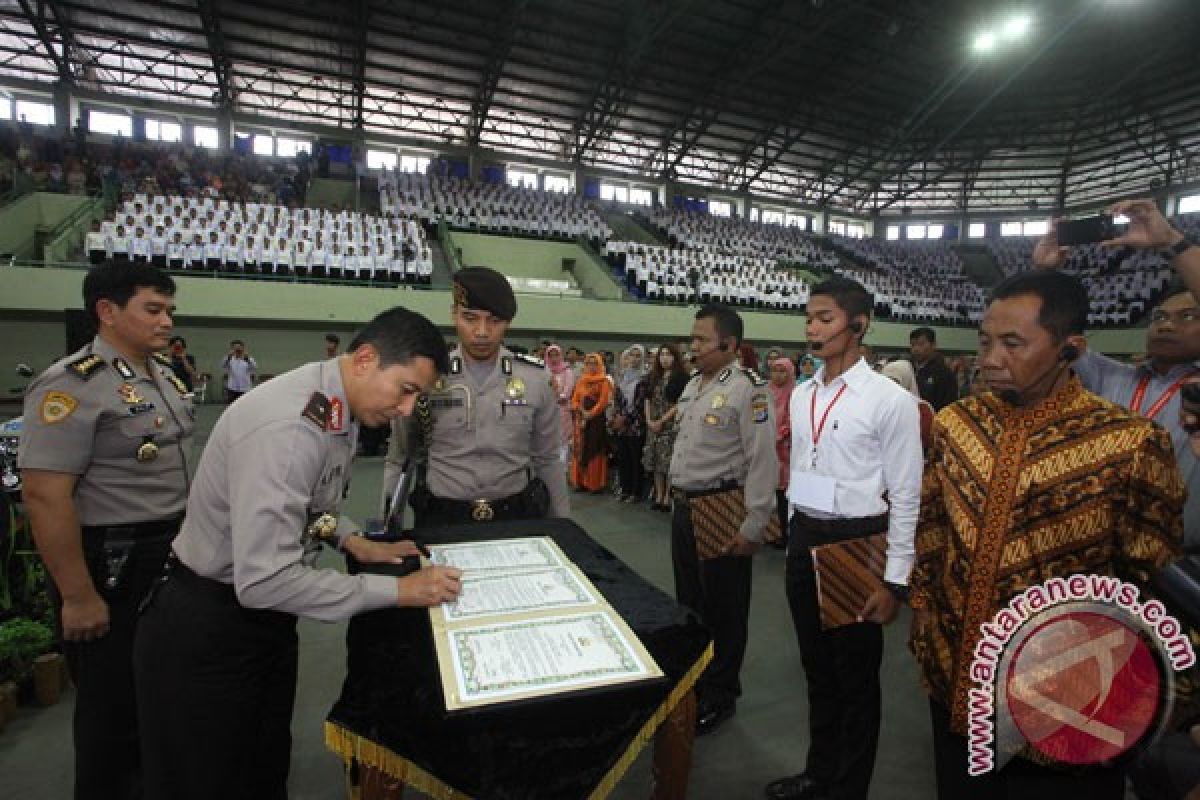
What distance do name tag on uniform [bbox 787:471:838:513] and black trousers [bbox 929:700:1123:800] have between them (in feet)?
2.23

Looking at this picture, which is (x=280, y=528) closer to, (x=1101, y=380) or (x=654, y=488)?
(x=1101, y=380)

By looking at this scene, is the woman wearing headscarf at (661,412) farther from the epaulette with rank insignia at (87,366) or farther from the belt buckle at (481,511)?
the epaulette with rank insignia at (87,366)

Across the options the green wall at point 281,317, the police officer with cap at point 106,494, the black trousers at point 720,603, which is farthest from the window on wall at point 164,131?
the black trousers at point 720,603

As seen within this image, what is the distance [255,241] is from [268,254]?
15.2 inches

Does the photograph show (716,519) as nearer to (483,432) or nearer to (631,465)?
(483,432)

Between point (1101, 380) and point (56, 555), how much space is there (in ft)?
10.5

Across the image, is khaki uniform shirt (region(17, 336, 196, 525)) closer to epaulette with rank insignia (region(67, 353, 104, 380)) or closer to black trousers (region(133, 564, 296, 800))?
epaulette with rank insignia (region(67, 353, 104, 380))

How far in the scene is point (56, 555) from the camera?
63.1 inches

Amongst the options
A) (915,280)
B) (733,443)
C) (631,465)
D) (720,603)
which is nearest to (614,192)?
(915,280)

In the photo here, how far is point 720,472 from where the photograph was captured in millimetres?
2582

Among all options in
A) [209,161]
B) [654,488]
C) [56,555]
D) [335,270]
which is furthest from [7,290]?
[56,555]

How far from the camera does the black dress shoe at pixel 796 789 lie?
6.63 ft

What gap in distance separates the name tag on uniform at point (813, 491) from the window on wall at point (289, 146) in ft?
74.7

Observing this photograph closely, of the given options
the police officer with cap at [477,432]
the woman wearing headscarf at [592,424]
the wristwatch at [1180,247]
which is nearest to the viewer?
the wristwatch at [1180,247]
